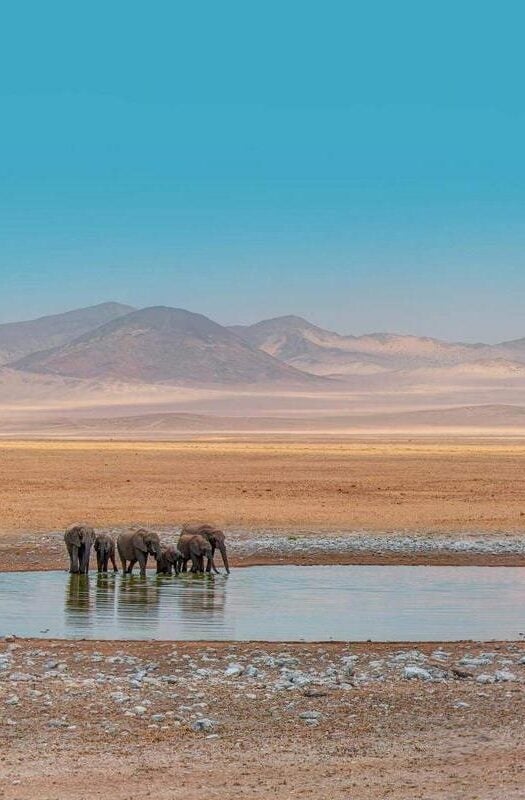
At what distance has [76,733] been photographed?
1102cm

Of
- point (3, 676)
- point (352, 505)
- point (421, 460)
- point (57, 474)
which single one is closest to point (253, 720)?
point (3, 676)

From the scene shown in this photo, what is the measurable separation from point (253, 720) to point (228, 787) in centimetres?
193

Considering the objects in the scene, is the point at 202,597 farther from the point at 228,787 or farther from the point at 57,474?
the point at 57,474

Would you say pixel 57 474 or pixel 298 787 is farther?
pixel 57 474

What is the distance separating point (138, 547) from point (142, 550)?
0.42 feet

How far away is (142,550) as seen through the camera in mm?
23781

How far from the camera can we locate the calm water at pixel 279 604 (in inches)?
671

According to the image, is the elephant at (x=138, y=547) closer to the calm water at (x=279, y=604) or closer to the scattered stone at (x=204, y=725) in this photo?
the calm water at (x=279, y=604)

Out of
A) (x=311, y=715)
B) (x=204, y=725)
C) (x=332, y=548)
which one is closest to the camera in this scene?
(x=204, y=725)

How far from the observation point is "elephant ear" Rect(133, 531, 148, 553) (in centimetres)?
2372

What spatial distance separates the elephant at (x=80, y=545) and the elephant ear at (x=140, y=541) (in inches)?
30.7

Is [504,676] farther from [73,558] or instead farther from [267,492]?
[267,492]

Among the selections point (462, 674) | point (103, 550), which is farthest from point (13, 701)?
point (103, 550)

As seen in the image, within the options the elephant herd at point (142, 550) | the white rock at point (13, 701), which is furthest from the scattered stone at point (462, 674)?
the elephant herd at point (142, 550)
